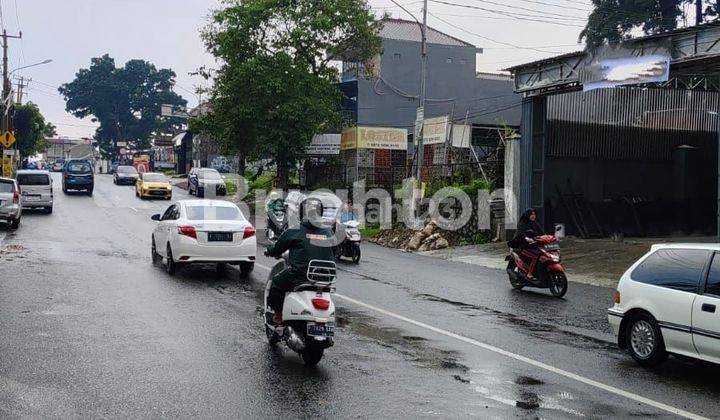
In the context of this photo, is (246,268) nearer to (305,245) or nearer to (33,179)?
(305,245)

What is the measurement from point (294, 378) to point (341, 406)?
3.61 feet

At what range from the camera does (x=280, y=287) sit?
874 cm

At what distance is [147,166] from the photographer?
90375 mm

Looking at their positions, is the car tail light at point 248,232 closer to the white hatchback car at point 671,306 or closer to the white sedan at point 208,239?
the white sedan at point 208,239

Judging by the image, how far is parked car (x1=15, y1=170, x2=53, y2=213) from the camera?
31500 millimetres

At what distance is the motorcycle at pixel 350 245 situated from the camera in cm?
2011

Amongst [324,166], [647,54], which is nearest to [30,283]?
[647,54]

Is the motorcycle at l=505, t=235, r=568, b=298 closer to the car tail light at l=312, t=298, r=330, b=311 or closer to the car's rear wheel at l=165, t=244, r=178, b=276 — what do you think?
the car's rear wheel at l=165, t=244, r=178, b=276

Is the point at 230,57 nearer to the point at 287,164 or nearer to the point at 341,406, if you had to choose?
the point at 287,164

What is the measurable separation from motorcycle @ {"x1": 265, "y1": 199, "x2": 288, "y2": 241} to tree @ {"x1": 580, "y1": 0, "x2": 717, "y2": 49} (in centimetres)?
2210

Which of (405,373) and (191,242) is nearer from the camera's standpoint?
(405,373)

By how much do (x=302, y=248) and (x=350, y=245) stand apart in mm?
11704

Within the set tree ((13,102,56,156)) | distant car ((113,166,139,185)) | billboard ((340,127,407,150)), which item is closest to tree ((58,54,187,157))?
tree ((13,102,56,156))

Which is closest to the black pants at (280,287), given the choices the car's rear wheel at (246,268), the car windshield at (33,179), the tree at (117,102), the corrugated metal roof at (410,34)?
the car's rear wheel at (246,268)
